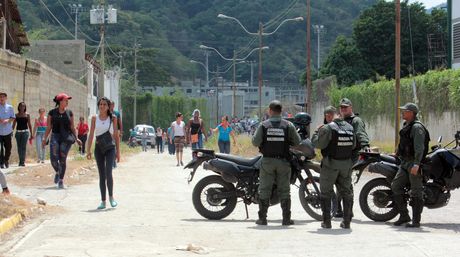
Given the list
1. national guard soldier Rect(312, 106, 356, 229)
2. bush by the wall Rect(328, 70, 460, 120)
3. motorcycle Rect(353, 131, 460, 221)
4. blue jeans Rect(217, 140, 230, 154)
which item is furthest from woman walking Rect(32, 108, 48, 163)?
bush by the wall Rect(328, 70, 460, 120)

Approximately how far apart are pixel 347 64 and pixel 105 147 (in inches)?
2257

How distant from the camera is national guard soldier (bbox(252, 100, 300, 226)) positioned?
38.4ft

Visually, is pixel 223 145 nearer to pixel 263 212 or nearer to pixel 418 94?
pixel 418 94

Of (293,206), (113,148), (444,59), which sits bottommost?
(293,206)

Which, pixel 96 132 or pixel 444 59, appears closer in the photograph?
pixel 96 132

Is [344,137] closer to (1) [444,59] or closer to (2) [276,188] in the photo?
(2) [276,188]

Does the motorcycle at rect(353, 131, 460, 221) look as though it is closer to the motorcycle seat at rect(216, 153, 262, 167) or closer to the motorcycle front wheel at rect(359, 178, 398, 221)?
the motorcycle front wheel at rect(359, 178, 398, 221)

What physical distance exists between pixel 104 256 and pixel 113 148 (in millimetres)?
4607

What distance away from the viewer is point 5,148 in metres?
19.8

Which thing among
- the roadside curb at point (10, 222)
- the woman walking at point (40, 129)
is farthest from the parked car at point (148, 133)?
the roadside curb at point (10, 222)

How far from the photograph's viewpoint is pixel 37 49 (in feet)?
190

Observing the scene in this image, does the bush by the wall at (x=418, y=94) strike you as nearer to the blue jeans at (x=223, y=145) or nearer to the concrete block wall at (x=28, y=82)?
the blue jeans at (x=223, y=145)

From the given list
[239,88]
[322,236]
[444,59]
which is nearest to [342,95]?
[444,59]

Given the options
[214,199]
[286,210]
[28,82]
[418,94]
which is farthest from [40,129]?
[418,94]
